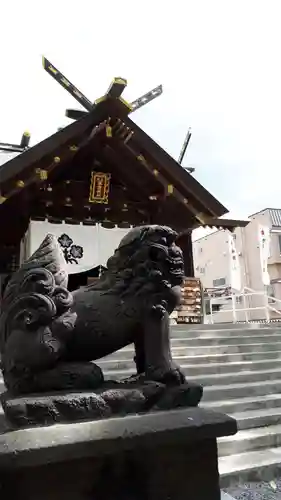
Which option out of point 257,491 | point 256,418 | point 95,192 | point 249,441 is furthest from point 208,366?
point 95,192

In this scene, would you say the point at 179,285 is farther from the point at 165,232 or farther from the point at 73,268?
the point at 73,268

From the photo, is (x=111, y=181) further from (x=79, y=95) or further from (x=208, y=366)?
(x=208, y=366)

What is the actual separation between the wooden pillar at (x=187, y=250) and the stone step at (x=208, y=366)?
556 cm

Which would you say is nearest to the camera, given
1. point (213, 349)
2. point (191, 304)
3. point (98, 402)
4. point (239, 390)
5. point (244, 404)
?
point (98, 402)

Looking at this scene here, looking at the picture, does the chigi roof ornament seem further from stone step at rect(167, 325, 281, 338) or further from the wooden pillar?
stone step at rect(167, 325, 281, 338)

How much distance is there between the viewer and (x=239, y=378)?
494cm

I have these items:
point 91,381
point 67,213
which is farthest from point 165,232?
point 67,213

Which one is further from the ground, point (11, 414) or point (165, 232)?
point (165, 232)

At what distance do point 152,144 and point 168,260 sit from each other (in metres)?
7.45

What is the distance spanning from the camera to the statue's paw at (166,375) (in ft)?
6.64

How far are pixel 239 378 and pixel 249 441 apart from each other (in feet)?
4.82

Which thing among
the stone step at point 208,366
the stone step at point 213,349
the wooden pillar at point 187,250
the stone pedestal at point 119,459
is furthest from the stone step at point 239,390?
the wooden pillar at point 187,250

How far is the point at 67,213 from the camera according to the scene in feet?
30.9

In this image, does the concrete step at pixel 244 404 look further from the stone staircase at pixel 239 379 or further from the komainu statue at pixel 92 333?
the komainu statue at pixel 92 333
